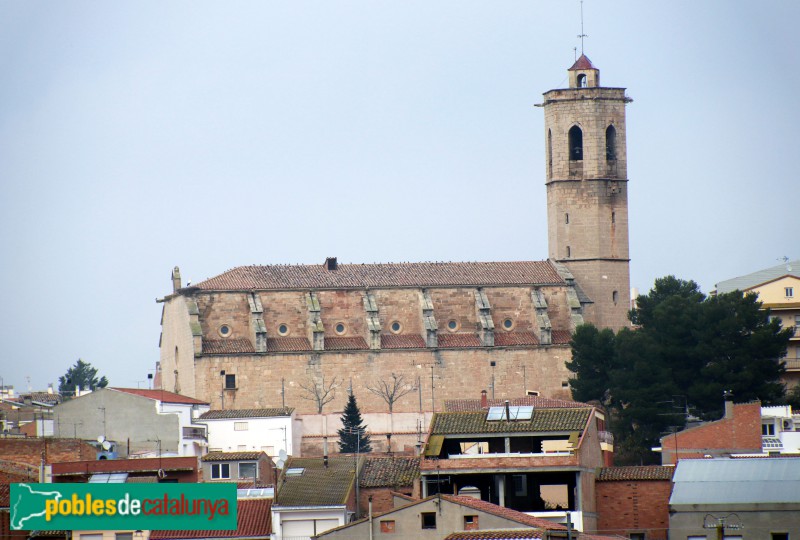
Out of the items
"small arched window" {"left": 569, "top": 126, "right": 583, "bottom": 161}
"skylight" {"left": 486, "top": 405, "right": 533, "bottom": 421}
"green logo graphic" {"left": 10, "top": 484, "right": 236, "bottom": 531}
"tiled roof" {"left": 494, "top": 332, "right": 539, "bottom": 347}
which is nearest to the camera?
"green logo graphic" {"left": 10, "top": 484, "right": 236, "bottom": 531}

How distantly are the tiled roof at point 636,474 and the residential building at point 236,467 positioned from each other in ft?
35.6

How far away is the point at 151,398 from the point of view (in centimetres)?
9819

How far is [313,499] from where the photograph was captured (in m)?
71.2

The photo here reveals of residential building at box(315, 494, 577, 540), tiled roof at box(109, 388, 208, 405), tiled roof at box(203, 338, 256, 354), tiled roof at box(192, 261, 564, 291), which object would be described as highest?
tiled roof at box(192, 261, 564, 291)

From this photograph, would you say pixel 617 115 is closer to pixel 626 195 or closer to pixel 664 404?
pixel 626 195

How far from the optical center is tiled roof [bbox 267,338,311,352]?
111 meters

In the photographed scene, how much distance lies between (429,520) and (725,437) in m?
23.6

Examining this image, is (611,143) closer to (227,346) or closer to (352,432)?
(352,432)

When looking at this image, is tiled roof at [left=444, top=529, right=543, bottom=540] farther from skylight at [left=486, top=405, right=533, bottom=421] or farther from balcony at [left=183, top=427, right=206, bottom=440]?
balcony at [left=183, top=427, right=206, bottom=440]

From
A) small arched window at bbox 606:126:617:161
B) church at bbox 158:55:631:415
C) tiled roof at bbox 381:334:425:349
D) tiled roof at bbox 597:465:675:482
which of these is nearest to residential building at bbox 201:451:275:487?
tiled roof at bbox 597:465:675:482

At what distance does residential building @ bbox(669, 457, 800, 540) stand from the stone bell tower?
143ft

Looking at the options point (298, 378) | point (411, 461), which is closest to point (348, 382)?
point (298, 378)

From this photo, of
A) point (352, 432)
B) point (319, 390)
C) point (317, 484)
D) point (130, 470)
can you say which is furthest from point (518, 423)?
point (319, 390)

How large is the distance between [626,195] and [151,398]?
96.8ft
